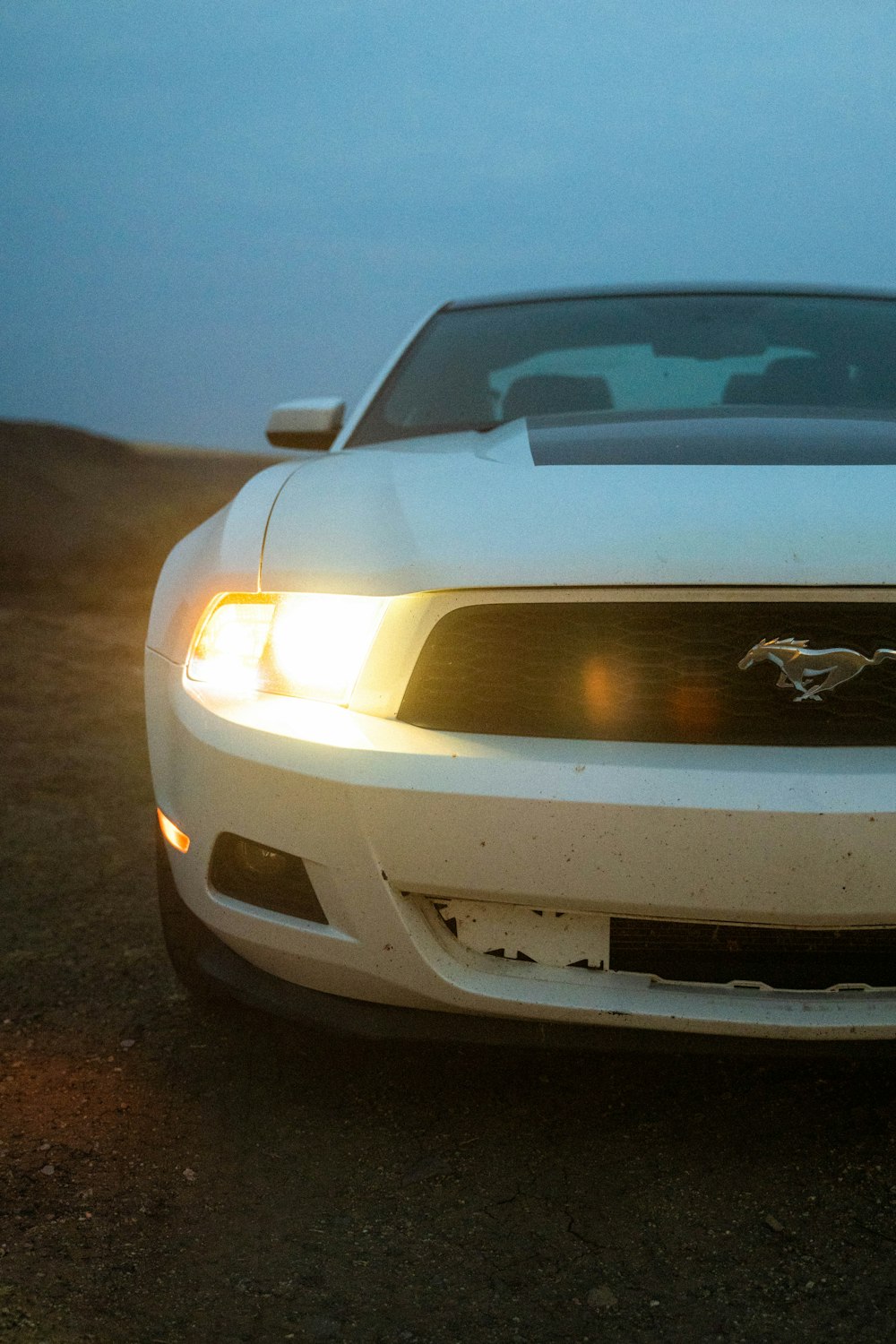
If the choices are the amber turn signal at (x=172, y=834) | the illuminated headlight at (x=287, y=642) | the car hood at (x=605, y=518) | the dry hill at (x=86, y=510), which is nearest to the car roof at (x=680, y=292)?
the car hood at (x=605, y=518)

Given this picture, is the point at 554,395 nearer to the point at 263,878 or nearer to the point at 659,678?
the point at 659,678

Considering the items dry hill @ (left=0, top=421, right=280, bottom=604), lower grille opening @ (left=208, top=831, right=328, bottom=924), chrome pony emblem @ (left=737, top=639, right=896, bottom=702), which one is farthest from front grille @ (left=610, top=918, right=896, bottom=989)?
dry hill @ (left=0, top=421, right=280, bottom=604)

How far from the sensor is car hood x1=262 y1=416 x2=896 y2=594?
1788mm

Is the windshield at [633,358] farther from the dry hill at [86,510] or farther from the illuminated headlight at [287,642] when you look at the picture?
the dry hill at [86,510]

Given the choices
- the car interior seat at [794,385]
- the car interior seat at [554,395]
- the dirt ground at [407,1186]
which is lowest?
the dirt ground at [407,1186]

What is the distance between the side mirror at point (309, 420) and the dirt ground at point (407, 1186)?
1.49m

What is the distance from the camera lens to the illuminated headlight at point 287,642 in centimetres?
189

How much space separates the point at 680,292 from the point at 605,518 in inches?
81.1

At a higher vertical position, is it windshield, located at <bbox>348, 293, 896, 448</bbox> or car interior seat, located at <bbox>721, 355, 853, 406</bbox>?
windshield, located at <bbox>348, 293, 896, 448</bbox>

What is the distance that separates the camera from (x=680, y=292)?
3.68 metres

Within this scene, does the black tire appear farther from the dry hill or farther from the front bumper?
the dry hill

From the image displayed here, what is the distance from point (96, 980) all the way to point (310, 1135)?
2.62 ft

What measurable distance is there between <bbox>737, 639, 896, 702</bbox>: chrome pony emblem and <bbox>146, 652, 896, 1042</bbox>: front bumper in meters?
0.09

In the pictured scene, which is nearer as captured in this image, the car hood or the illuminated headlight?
the car hood
